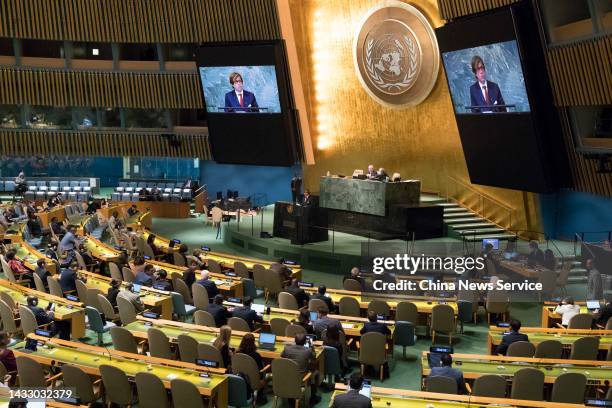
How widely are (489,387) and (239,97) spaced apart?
17095 millimetres

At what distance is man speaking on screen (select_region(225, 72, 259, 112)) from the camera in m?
23.4

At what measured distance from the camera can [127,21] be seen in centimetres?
2602

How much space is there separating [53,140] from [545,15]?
1912 cm

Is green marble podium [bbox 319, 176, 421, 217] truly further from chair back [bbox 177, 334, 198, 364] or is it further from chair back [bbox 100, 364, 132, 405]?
chair back [bbox 100, 364, 132, 405]

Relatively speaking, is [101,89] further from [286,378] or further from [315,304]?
[286,378]

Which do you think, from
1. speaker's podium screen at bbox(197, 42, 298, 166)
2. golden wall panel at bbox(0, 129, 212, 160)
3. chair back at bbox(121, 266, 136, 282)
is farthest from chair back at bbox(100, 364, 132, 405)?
golden wall panel at bbox(0, 129, 212, 160)

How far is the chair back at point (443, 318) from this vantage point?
38.2 feet

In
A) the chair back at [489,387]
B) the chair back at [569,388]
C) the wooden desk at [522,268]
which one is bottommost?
the chair back at [569,388]

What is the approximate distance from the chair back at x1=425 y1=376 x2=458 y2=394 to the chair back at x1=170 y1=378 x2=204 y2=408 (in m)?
2.53

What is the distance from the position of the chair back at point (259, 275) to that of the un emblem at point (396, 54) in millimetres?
9818

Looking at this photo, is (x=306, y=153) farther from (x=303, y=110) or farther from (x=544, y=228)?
(x=544, y=228)

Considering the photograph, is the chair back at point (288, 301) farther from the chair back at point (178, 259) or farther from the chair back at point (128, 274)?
the chair back at point (178, 259)

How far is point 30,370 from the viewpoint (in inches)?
329

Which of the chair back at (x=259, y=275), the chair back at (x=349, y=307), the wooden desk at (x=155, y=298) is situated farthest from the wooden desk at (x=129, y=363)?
the chair back at (x=259, y=275)
